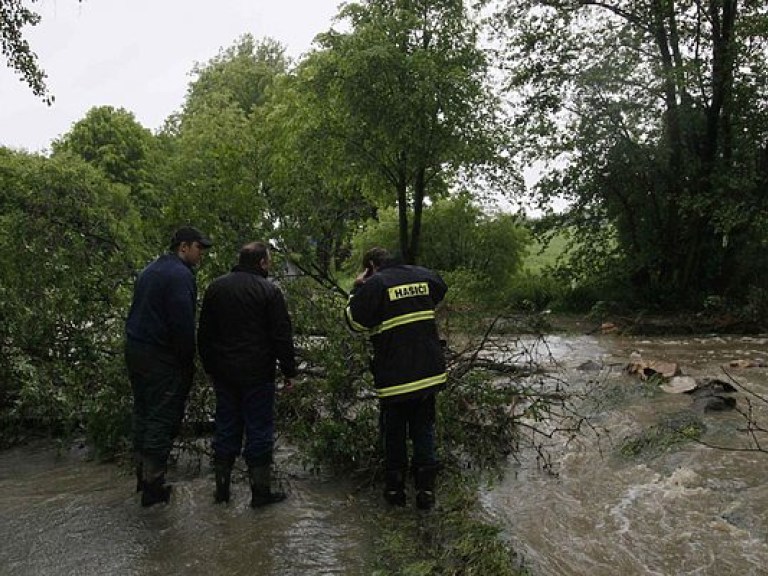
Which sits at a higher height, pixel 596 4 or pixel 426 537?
pixel 596 4

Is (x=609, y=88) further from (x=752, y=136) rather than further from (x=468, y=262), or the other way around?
(x=468, y=262)

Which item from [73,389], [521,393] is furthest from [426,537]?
[73,389]

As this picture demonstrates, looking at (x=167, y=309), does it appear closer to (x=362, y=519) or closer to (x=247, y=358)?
(x=247, y=358)

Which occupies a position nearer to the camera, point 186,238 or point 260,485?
point 260,485

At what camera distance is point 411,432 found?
18.0 feet

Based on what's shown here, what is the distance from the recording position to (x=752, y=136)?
57.0 ft

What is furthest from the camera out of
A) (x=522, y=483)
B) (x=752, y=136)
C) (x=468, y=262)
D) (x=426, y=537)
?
(x=468, y=262)

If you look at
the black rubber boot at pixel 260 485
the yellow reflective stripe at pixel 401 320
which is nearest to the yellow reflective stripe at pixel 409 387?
the yellow reflective stripe at pixel 401 320

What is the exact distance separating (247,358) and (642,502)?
3220 millimetres

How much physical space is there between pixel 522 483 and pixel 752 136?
14615 mm

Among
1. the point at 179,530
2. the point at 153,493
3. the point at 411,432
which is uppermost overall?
the point at 411,432

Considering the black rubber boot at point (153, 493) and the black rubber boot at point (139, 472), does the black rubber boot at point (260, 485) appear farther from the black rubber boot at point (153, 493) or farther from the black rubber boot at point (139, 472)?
the black rubber boot at point (139, 472)

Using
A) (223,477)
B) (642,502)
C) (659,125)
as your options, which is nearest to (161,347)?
(223,477)

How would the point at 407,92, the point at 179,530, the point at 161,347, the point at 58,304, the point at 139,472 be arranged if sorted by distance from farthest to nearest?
the point at 407,92
the point at 58,304
the point at 139,472
the point at 161,347
the point at 179,530
